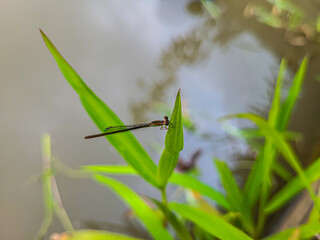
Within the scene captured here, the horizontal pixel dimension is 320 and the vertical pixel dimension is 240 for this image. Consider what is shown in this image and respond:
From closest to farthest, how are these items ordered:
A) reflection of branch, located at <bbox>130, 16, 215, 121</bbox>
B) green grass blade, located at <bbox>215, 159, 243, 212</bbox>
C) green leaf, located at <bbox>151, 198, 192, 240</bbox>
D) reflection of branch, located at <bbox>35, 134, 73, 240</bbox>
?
green leaf, located at <bbox>151, 198, 192, 240</bbox>
green grass blade, located at <bbox>215, 159, 243, 212</bbox>
reflection of branch, located at <bbox>35, 134, 73, 240</bbox>
reflection of branch, located at <bbox>130, 16, 215, 121</bbox>

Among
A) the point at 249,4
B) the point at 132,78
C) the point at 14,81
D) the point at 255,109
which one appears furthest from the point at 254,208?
the point at 14,81

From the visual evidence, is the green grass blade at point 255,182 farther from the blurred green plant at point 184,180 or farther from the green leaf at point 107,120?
the green leaf at point 107,120

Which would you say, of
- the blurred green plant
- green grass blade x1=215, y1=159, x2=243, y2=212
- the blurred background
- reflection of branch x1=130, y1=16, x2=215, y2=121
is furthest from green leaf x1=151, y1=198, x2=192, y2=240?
reflection of branch x1=130, y1=16, x2=215, y2=121

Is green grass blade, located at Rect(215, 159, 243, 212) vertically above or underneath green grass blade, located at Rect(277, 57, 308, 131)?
underneath

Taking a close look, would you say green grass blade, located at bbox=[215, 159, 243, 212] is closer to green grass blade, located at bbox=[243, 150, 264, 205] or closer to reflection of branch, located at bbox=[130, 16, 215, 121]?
green grass blade, located at bbox=[243, 150, 264, 205]

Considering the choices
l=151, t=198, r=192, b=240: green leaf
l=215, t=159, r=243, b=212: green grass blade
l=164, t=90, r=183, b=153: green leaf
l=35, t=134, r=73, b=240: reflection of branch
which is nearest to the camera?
l=164, t=90, r=183, b=153: green leaf

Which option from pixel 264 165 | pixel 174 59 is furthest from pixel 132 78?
pixel 264 165

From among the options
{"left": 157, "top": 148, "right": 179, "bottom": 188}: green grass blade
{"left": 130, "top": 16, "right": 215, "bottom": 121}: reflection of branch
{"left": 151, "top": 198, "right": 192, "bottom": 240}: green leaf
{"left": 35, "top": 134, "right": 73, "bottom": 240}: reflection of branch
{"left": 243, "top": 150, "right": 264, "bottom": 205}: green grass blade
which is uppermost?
{"left": 130, "top": 16, "right": 215, "bottom": 121}: reflection of branch
